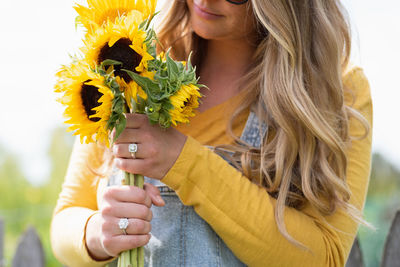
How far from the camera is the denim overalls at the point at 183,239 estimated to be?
1.29m

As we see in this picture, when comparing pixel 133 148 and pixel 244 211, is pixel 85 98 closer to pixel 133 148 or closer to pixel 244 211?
pixel 133 148

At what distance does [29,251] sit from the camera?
6.56ft

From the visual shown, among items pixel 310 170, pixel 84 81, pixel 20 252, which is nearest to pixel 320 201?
pixel 310 170

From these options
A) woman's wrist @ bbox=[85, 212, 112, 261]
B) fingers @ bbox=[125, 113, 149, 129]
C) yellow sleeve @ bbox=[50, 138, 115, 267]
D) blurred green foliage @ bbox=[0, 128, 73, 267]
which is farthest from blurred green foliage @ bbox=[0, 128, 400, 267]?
fingers @ bbox=[125, 113, 149, 129]

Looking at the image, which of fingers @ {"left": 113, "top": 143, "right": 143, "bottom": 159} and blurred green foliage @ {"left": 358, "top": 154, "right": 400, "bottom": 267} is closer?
fingers @ {"left": 113, "top": 143, "right": 143, "bottom": 159}

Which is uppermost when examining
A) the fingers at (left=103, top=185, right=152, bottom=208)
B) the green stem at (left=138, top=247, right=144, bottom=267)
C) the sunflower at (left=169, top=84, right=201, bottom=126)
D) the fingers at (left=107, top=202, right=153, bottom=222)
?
the sunflower at (left=169, top=84, right=201, bottom=126)

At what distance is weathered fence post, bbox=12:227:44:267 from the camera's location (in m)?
1.99

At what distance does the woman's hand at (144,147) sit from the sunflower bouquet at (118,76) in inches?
2.3

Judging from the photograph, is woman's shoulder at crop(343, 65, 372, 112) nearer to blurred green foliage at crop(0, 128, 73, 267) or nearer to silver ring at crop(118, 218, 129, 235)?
silver ring at crop(118, 218, 129, 235)

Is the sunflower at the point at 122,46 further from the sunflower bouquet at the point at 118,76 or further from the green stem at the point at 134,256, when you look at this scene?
the green stem at the point at 134,256

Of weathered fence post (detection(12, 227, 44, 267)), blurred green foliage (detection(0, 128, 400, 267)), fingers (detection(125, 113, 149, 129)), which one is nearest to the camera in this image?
fingers (detection(125, 113, 149, 129))

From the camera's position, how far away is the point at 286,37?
130 centimetres

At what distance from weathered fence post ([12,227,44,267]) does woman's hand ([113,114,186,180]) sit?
3.48 ft

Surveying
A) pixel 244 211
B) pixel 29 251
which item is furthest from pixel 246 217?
pixel 29 251
